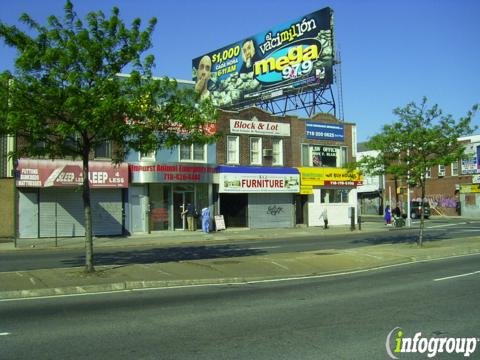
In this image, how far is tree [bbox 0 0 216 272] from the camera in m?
12.6

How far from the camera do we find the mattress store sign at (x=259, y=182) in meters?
34.4

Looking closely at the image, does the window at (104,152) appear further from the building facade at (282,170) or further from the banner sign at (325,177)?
the banner sign at (325,177)

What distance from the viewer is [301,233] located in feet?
109

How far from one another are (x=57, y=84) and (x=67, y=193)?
17399 mm

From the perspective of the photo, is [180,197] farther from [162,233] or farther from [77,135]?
[77,135]

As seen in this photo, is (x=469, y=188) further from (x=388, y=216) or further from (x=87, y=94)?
(x=87, y=94)

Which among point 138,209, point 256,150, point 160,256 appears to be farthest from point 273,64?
point 160,256

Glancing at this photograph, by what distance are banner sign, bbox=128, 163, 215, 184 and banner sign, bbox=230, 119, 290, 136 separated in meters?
3.30

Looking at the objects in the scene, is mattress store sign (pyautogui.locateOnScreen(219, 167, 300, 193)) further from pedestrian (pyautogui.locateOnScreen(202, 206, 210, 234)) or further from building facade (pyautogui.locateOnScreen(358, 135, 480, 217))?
building facade (pyautogui.locateOnScreen(358, 135, 480, 217))

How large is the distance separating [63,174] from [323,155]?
18703 millimetres

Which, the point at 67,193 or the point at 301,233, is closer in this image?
the point at 67,193

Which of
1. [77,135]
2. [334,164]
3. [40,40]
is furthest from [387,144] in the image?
[334,164]

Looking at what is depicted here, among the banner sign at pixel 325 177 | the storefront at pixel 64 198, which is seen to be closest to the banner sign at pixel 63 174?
the storefront at pixel 64 198

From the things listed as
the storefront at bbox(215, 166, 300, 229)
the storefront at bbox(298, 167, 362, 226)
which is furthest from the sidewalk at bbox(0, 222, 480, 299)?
the storefront at bbox(298, 167, 362, 226)
